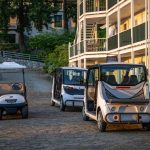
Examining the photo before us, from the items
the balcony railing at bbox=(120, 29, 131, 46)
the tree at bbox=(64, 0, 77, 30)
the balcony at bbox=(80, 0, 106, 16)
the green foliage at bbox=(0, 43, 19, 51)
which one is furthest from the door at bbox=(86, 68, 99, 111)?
the tree at bbox=(64, 0, 77, 30)

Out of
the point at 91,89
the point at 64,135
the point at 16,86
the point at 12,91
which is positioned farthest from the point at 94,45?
the point at 64,135

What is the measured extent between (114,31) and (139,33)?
42.1 ft

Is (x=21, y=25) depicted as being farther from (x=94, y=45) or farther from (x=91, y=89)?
(x=91, y=89)

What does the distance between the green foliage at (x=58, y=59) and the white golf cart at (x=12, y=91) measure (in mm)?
31134

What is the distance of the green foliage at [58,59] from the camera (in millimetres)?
55062

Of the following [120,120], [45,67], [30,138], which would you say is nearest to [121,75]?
[120,120]

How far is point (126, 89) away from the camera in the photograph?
56.7 feet

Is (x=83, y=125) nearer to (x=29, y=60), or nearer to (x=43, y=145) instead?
(x=43, y=145)

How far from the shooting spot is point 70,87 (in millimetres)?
25688

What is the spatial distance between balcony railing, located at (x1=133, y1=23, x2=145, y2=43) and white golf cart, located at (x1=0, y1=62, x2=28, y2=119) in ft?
36.4

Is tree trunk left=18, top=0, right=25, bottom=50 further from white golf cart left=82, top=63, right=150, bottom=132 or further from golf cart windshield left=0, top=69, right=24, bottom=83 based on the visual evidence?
Answer: white golf cart left=82, top=63, right=150, bottom=132

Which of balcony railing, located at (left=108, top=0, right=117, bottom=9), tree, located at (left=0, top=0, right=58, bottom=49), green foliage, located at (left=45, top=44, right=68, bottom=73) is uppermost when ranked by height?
tree, located at (left=0, top=0, right=58, bottom=49)

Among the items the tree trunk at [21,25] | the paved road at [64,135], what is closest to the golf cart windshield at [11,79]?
the paved road at [64,135]

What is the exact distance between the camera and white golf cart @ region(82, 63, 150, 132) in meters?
16.5
